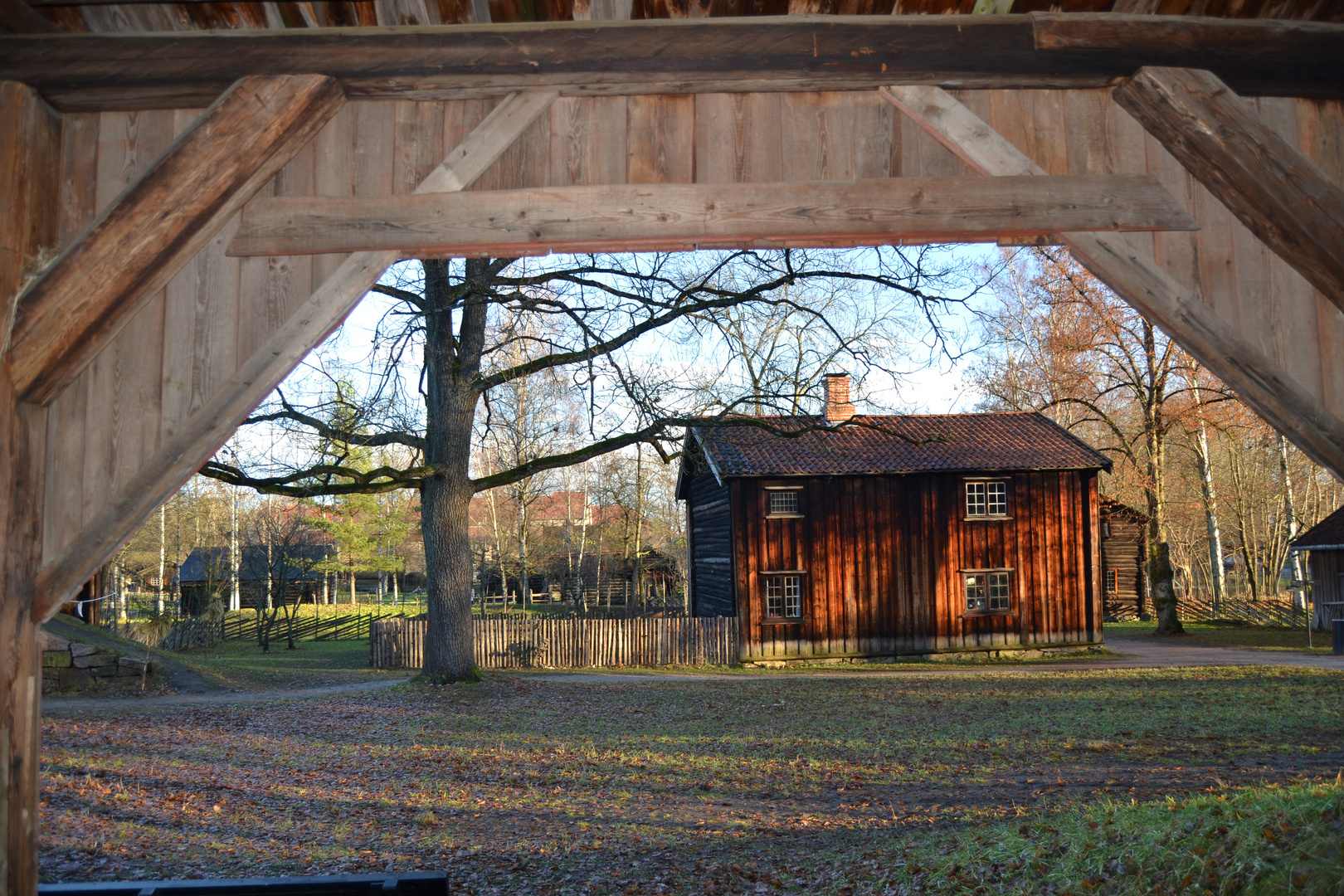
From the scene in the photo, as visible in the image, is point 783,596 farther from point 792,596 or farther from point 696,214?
point 696,214

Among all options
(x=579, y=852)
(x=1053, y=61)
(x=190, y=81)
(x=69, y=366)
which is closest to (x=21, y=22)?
(x=190, y=81)

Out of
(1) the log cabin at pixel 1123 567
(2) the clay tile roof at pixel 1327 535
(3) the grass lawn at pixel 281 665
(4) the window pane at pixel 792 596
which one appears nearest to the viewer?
(3) the grass lawn at pixel 281 665

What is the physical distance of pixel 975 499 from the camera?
2536cm

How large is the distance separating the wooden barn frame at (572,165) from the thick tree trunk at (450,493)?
1353cm

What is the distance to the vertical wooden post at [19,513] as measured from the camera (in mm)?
3576

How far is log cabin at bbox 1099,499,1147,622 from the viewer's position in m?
38.9

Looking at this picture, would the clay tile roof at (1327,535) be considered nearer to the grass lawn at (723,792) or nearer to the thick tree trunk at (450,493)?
the grass lawn at (723,792)

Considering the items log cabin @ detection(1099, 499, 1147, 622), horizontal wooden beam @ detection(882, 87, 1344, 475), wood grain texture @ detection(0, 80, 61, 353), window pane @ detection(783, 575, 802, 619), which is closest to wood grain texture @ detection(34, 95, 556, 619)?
wood grain texture @ detection(0, 80, 61, 353)

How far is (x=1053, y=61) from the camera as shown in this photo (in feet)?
13.0

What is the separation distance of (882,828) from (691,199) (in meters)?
6.13

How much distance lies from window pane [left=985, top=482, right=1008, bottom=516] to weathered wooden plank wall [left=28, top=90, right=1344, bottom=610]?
22.2 metres

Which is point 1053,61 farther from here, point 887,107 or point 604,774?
point 604,774

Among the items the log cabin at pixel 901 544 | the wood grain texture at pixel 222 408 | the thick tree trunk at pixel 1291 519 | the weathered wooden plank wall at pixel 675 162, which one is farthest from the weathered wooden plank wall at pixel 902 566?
the wood grain texture at pixel 222 408

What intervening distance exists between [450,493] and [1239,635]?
85.9 ft
